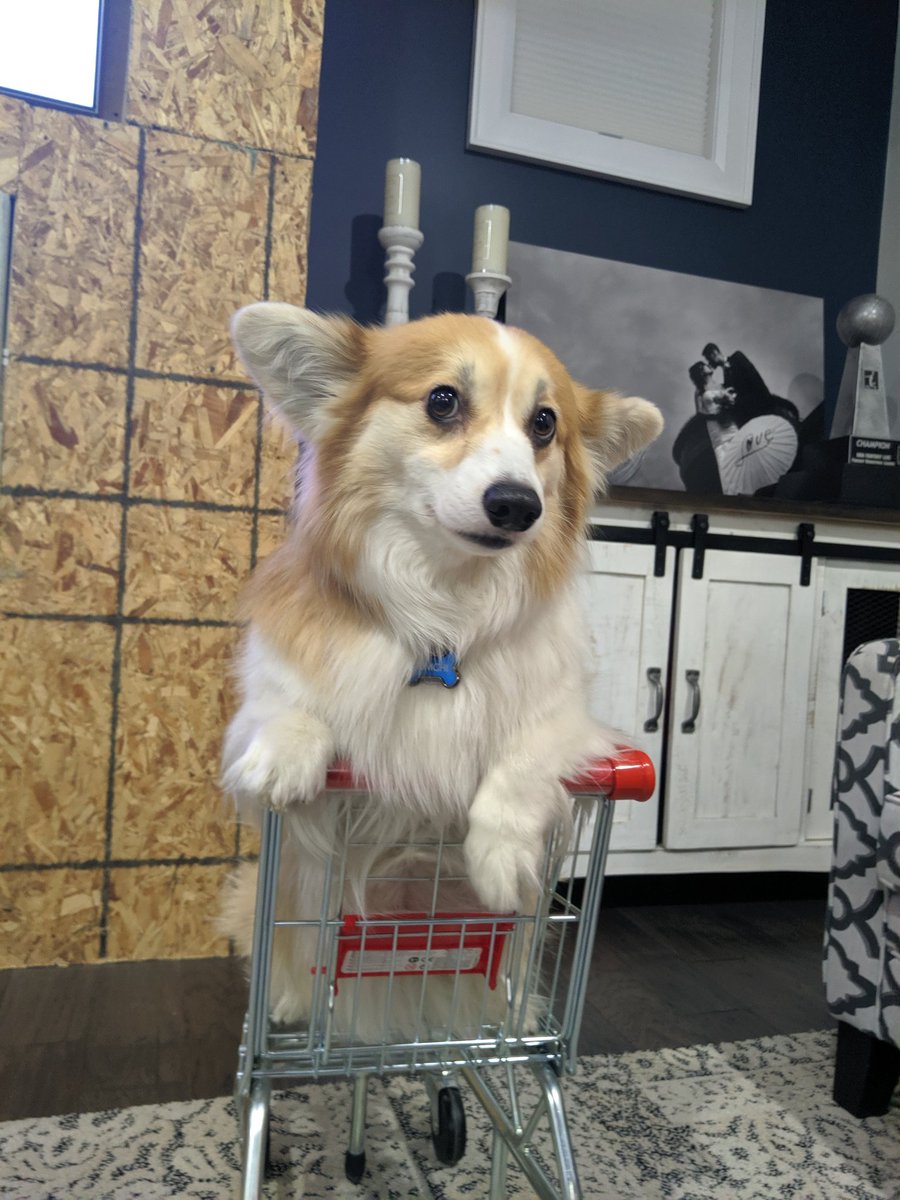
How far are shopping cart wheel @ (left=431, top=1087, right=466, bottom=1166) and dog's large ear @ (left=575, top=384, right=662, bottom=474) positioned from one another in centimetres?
95

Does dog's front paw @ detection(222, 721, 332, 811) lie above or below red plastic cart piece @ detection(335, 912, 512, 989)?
above

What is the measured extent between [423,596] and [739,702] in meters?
1.47

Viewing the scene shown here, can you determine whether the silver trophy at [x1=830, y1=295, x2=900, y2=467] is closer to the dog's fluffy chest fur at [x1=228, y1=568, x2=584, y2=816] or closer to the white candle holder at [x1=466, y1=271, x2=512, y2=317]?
the white candle holder at [x1=466, y1=271, x2=512, y2=317]

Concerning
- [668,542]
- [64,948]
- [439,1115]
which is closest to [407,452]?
[439,1115]

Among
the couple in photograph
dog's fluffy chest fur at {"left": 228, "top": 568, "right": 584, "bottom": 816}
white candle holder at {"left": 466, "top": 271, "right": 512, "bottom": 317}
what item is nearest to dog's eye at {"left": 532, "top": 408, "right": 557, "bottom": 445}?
dog's fluffy chest fur at {"left": 228, "top": 568, "right": 584, "bottom": 816}

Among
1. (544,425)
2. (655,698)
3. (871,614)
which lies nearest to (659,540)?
(655,698)

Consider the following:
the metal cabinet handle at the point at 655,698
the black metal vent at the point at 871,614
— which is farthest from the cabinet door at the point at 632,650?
the black metal vent at the point at 871,614

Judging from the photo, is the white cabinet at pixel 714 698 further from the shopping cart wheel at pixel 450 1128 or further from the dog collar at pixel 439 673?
the dog collar at pixel 439 673

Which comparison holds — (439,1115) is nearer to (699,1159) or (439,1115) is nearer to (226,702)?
(699,1159)

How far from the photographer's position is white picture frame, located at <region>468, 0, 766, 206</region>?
9.21 ft

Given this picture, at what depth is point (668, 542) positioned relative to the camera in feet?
7.41

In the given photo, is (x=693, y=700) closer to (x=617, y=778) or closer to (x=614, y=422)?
(x=614, y=422)

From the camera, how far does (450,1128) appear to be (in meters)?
1.30

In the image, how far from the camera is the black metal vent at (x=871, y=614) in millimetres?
2510
